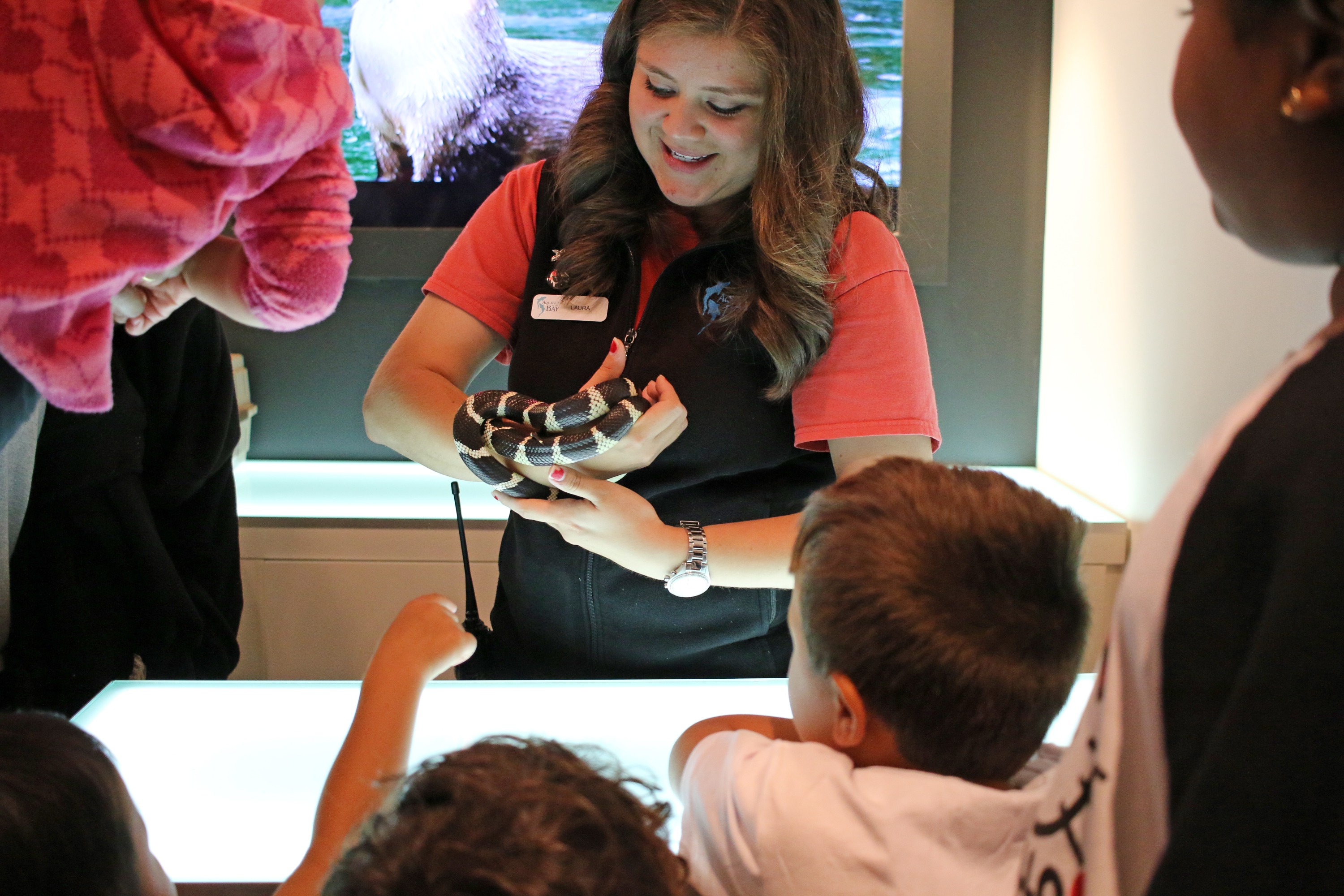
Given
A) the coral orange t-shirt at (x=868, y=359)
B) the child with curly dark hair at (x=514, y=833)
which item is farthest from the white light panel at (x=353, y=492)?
the child with curly dark hair at (x=514, y=833)

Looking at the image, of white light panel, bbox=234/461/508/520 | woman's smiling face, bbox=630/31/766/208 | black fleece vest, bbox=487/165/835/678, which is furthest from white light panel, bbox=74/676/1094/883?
white light panel, bbox=234/461/508/520

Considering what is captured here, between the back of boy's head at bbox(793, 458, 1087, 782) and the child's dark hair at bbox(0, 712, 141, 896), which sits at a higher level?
the back of boy's head at bbox(793, 458, 1087, 782)

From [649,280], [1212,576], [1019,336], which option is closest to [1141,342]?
[1019,336]

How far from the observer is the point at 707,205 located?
1.42m

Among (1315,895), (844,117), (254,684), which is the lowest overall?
(254,684)

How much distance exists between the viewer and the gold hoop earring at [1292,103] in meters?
0.43

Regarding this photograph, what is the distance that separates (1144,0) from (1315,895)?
7.65 feet

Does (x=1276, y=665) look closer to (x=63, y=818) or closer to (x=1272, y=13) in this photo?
(x=1272, y=13)

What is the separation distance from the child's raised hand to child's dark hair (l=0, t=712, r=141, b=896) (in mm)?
329

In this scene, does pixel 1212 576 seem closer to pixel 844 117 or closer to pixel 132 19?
pixel 132 19

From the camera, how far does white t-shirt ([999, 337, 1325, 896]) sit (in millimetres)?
484

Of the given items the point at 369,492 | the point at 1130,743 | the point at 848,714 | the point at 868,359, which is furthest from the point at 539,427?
the point at 369,492

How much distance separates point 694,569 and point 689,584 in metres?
0.03

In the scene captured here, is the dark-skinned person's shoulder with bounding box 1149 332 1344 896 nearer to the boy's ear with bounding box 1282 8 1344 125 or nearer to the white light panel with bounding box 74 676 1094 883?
the boy's ear with bounding box 1282 8 1344 125
